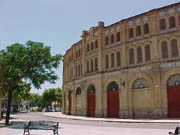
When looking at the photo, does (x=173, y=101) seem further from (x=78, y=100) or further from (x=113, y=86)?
(x=78, y=100)

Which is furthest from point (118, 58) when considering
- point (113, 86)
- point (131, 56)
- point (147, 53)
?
point (147, 53)

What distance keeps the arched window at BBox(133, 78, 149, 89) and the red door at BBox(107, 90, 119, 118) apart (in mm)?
2888

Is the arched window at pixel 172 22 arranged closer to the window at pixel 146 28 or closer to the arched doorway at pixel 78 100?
the window at pixel 146 28

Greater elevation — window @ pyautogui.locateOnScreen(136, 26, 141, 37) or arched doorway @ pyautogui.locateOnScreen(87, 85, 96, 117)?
window @ pyautogui.locateOnScreen(136, 26, 141, 37)

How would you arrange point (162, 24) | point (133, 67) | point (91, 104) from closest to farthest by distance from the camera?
1. point (162, 24)
2. point (133, 67)
3. point (91, 104)

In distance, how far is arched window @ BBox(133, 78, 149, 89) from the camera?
25.8m

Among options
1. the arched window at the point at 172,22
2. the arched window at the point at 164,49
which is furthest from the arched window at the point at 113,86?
the arched window at the point at 172,22

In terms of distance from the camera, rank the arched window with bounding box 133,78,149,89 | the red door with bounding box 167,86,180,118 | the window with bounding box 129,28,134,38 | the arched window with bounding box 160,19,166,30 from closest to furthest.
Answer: the red door with bounding box 167,86,180,118 → the arched window with bounding box 160,19,166,30 → the arched window with bounding box 133,78,149,89 → the window with bounding box 129,28,134,38

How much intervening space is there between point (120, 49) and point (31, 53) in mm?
13390

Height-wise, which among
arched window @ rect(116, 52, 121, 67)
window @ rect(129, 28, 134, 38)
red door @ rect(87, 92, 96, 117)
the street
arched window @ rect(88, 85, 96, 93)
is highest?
window @ rect(129, 28, 134, 38)

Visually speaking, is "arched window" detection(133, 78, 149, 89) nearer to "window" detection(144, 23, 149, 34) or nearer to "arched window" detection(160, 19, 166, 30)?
"window" detection(144, 23, 149, 34)

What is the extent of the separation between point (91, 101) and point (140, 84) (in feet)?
28.7

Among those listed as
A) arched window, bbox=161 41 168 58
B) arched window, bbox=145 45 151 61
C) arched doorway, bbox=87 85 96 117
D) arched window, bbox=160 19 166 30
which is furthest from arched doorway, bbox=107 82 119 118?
arched window, bbox=160 19 166 30

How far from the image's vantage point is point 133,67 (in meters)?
26.7
